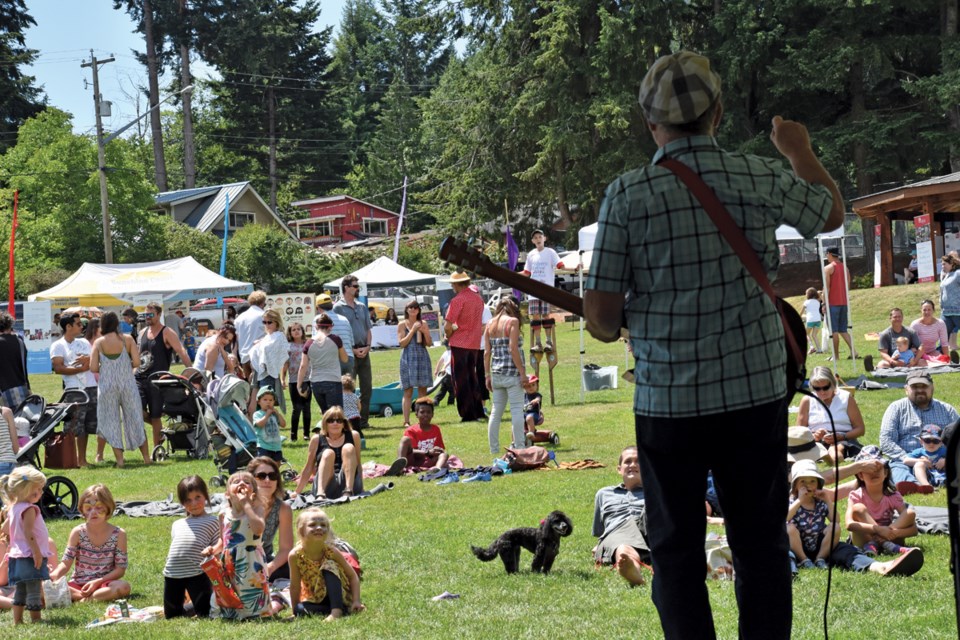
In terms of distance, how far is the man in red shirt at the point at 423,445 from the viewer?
12.6 m

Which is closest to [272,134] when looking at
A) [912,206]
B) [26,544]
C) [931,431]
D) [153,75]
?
[153,75]

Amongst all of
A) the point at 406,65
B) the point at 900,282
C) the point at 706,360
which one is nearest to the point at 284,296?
the point at 900,282

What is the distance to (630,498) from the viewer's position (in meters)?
7.79

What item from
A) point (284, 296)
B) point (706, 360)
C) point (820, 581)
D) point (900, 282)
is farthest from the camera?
point (284, 296)

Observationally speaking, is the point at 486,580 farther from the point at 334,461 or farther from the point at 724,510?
the point at 334,461

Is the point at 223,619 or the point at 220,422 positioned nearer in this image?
the point at 223,619

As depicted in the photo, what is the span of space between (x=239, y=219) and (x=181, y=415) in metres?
54.1

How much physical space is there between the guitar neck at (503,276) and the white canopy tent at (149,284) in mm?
26655

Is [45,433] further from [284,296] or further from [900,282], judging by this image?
[900,282]

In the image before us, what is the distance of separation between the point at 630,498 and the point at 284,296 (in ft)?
103

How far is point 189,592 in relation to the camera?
7.11m

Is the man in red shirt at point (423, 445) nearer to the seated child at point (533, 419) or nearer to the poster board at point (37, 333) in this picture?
the seated child at point (533, 419)

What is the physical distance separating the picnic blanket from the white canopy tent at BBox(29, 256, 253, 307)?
1911 centimetres

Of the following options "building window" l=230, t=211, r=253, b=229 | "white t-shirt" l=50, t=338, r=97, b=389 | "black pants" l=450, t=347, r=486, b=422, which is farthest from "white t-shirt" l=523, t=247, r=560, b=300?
"building window" l=230, t=211, r=253, b=229
